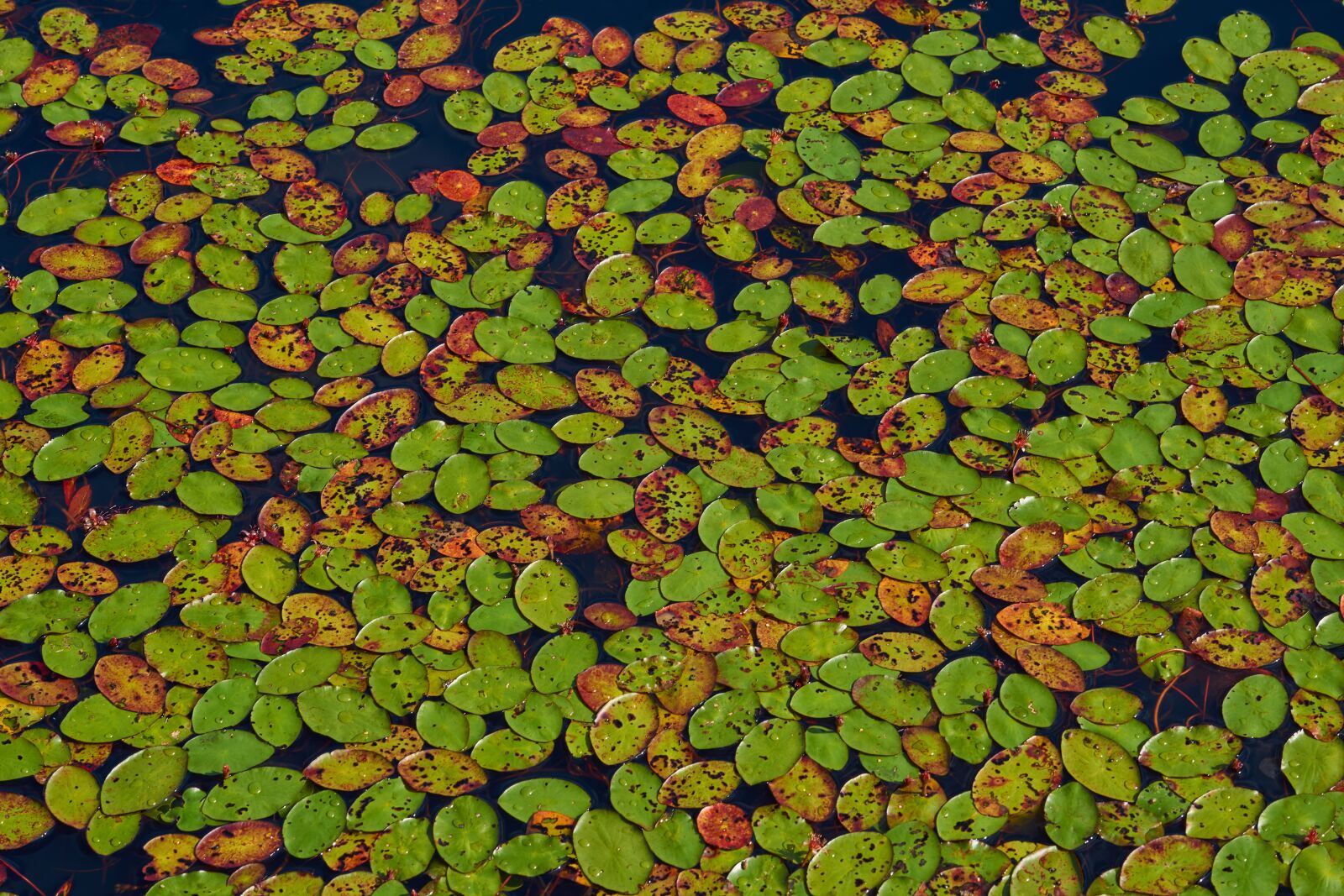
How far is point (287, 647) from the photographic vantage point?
5.02 m

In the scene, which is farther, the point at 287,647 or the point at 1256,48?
the point at 1256,48

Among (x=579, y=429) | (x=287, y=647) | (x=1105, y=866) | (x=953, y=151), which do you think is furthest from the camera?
(x=953, y=151)

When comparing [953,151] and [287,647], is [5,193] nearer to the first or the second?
[287,647]

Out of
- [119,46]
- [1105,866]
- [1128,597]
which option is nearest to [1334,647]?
[1128,597]

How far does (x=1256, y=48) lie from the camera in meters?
7.36

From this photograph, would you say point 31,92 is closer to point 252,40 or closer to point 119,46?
point 119,46

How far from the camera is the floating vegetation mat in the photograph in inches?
184

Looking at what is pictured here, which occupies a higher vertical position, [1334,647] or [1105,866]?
[1334,647]

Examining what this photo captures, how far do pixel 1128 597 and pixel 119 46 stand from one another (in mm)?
6549

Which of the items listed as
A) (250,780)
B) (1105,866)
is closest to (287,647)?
(250,780)

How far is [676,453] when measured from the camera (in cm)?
560

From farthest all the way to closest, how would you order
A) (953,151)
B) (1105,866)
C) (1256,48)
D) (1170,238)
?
(1256,48) → (953,151) → (1170,238) → (1105,866)

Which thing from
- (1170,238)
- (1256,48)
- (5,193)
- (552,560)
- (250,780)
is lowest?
(250,780)

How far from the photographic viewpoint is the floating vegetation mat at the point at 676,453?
4.68 meters
